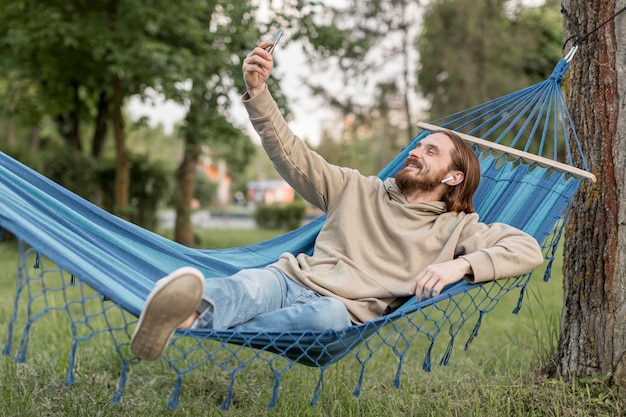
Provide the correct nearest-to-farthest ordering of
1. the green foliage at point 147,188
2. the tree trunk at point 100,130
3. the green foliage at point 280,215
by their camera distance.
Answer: the tree trunk at point 100,130 → the green foliage at point 147,188 → the green foliage at point 280,215

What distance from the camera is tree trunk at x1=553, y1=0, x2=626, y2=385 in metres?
2.18

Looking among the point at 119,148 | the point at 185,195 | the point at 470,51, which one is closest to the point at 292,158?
the point at 119,148

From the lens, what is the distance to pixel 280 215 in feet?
45.4

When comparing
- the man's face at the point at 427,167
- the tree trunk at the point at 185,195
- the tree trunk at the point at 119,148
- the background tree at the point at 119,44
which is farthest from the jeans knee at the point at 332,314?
the tree trunk at the point at 185,195

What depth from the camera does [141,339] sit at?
151 centimetres

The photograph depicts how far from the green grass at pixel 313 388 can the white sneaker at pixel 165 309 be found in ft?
2.42

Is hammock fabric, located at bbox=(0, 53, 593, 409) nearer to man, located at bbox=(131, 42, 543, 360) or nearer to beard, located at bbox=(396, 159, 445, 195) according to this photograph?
man, located at bbox=(131, 42, 543, 360)

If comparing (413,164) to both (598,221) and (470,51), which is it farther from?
(470,51)

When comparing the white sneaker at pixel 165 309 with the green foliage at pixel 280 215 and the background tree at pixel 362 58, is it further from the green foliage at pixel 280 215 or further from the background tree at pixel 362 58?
the green foliage at pixel 280 215

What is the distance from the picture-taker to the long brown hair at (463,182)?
2.21m

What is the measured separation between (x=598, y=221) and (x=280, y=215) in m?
11.7

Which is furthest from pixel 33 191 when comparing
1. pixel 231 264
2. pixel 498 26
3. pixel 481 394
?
pixel 498 26

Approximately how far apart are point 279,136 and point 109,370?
1.35 metres

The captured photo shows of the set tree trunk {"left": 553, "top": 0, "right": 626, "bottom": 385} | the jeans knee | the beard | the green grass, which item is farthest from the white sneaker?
tree trunk {"left": 553, "top": 0, "right": 626, "bottom": 385}
